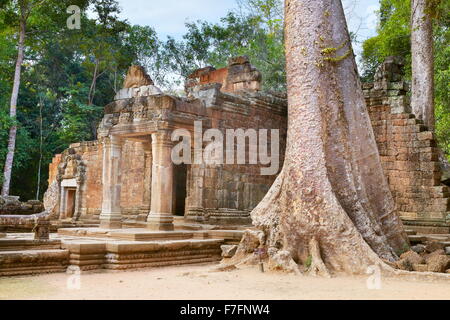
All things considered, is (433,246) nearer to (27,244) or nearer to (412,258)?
(412,258)

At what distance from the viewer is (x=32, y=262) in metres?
6.13

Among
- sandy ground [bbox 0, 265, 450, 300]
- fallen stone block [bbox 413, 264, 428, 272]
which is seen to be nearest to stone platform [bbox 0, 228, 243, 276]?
sandy ground [bbox 0, 265, 450, 300]

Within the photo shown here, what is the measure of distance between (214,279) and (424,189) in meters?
7.23

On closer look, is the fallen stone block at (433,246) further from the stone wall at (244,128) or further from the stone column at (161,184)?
the stone column at (161,184)

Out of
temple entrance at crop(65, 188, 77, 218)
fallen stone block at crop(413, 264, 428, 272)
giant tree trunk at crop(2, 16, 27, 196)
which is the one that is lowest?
fallen stone block at crop(413, 264, 428, 272)

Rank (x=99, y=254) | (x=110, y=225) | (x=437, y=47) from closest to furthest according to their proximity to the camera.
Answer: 1. (x=99, y=254)
2. (x=110, y=225)
3. (x=437, y=47)

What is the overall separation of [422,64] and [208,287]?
33.4 ft

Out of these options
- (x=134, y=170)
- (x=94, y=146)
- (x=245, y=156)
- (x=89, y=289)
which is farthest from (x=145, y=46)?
(x=89, y=289)

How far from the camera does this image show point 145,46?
30.0 meters

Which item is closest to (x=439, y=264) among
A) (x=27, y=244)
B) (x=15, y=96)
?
(x=27, y=244)

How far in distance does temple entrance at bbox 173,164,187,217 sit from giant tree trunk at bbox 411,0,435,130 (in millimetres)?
6305

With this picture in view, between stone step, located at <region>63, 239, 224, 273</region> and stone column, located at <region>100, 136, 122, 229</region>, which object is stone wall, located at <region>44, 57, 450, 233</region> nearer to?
stone column, located at <region>100, 136, 122, 229</region>

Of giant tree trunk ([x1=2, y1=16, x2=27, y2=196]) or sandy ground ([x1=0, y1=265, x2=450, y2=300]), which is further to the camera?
giant tree trunk ([x1=2, y1=16, x2=27, y2=196])

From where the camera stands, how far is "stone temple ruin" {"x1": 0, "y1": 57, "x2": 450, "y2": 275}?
7.17 m
